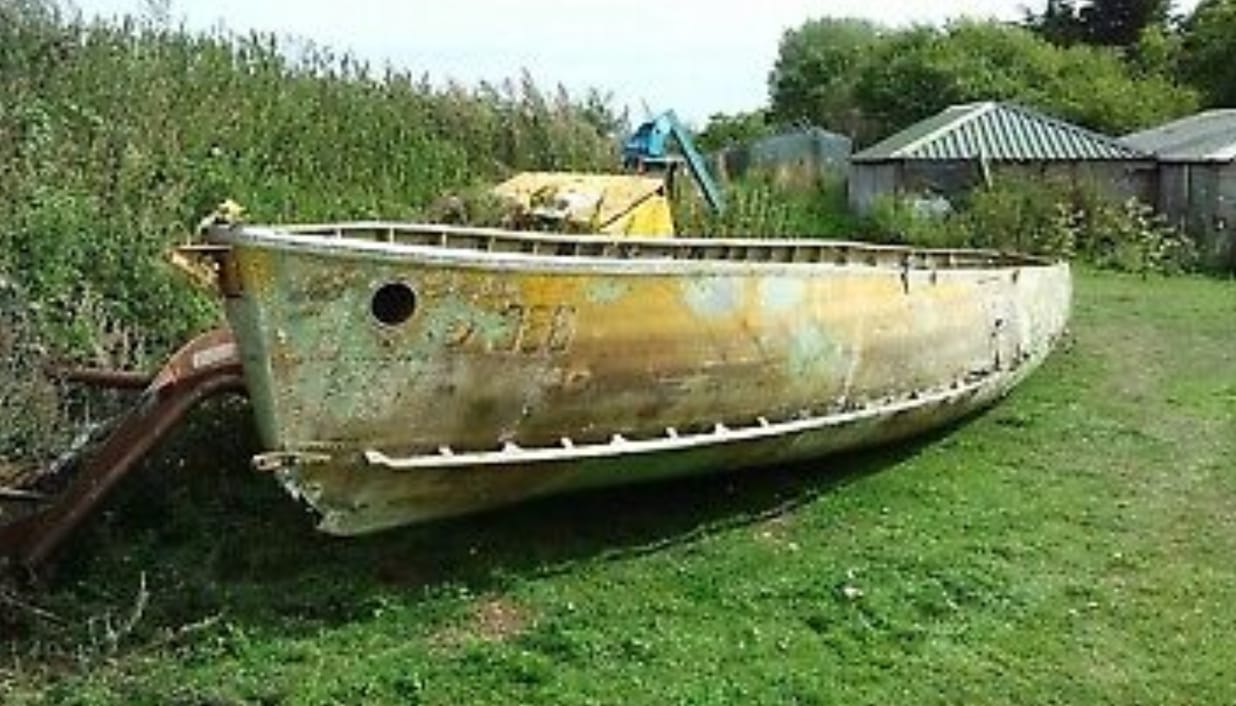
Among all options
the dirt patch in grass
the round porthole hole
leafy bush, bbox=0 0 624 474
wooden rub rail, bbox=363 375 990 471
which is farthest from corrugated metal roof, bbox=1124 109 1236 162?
the round porthole hole

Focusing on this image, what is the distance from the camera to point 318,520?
715cm

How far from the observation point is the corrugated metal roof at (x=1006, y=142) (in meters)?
25.3

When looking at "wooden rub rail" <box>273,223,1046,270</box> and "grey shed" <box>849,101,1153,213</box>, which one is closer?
"wooden rub rail" <box>273,223,1046,270</box>

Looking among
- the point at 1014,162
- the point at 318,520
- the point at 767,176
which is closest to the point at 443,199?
the point at 318,520

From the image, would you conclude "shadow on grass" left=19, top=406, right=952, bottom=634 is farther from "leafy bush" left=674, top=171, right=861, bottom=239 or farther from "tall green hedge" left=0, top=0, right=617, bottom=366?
"leafy bush" left=674, top=171, right=861, bottom=239

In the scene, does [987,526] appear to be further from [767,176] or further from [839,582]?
[767,176]

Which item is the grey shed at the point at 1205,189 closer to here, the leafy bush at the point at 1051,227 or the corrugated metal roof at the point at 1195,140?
the corrugated metal roof at the point at 1195,140

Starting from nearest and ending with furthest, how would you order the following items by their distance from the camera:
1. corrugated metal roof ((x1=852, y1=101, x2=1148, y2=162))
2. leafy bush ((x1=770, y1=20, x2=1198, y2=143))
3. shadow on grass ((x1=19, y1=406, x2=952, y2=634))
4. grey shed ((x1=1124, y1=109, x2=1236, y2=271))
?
shadow on grass ((x1=19, y1=406, x2=952, y2=634))
grey shed ((x1=1124, y1=109, x2=1236, y2=271))
corrugated metal roof ((x1=852, y1=101, x2=1148, y2=162))
leafy bush ((x1=770, y1=20, x2=1198, y2=143))

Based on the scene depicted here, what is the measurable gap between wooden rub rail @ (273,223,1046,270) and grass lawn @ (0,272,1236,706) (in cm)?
118

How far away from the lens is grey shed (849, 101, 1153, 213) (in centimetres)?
2506

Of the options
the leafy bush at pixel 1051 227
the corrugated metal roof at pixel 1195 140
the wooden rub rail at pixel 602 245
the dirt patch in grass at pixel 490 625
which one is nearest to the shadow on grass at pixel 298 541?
the dirt patch in grass at pixel 490 625

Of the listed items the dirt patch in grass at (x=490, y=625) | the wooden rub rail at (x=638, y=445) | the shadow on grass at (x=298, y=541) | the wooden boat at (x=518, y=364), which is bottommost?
the dirt patch in grass at (x=490, y=625)

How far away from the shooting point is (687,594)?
720 centimetres

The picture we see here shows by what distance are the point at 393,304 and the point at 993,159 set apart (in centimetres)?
1976
